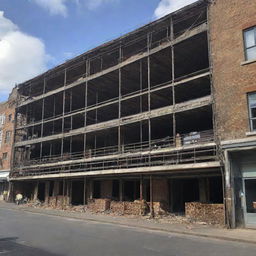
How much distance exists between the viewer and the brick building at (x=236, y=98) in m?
14.5

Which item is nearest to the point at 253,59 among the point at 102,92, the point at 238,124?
the point at 238,124

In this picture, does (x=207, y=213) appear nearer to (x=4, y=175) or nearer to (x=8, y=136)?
(x=4, y=175)

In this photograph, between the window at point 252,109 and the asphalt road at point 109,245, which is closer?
the asphalt road at point 109,245

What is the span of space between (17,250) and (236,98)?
41.8ft

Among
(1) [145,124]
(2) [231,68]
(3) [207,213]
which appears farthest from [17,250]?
(1) [145,124]

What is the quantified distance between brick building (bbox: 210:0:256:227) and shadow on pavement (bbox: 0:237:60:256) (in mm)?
9639

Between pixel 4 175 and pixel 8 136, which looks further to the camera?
pixel 8 136

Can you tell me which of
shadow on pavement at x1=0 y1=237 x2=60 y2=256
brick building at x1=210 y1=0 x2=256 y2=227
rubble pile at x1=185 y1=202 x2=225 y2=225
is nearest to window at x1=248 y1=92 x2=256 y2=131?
brick building at x1=210 y1=0 x2=256 y2=227

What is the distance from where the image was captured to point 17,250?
8.66 metres

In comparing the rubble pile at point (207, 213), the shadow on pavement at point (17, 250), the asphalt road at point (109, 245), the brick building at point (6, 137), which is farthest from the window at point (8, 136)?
the shadow on pavement at point (17, 250)

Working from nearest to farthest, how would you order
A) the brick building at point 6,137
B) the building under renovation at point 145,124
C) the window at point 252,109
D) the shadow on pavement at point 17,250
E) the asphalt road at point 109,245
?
the shadow on pavement at point 17,250 < the asphalt road at point 109,245 < the window at point 252,109 < the building under renovation at point 145,124 < the brick building at point 6,137

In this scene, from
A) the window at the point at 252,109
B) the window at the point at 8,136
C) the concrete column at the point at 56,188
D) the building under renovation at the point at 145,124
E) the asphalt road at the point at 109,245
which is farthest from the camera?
the window at the point at 8,136

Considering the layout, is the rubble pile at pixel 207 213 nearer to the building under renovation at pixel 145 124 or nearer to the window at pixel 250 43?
the building under renovation at pixel 145 124

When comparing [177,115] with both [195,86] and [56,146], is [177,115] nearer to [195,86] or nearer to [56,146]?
[195,86]
